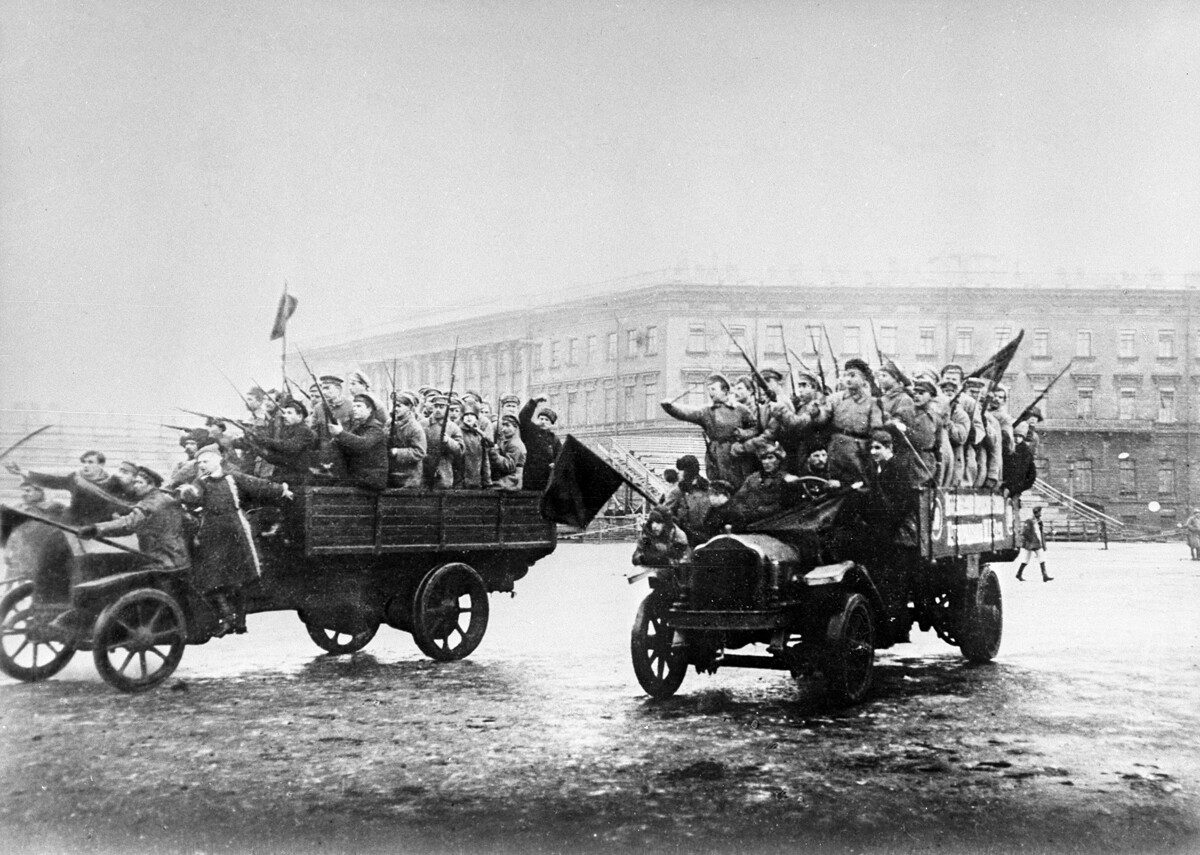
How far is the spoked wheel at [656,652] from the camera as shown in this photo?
8609 mm

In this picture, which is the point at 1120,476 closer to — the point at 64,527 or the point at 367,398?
the point at 367,398

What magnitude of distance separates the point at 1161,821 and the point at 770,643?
3.00 m

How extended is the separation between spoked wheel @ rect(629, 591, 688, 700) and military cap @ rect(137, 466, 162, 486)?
347 cm

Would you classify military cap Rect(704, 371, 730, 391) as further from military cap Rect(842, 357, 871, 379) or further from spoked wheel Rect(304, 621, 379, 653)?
spoked wheel Rect(304, 621, 379, 653)

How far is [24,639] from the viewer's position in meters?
8.68

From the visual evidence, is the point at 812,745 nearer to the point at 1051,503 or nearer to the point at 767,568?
the point at 767,568

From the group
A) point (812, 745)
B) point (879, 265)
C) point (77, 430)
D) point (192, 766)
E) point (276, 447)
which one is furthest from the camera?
point (879, 265)

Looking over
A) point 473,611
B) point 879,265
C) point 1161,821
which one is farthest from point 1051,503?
point 1161,821

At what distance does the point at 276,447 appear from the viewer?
390 inches

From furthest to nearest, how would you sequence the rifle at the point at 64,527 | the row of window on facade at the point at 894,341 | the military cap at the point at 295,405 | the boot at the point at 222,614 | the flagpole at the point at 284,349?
the row of window on facade at the point at 894,341
the military cap at the point at 295,405
the flagpole at the point at 284,349
the boot at the point at 222,614
the rifle at the point at 64,527

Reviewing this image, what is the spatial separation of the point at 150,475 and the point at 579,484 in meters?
3.01

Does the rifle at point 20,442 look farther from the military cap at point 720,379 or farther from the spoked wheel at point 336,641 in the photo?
the military cap at point 720,379

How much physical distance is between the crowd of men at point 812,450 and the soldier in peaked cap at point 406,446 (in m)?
2.56

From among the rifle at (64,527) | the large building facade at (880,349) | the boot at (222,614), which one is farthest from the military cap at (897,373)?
the rifle at (64,527)
